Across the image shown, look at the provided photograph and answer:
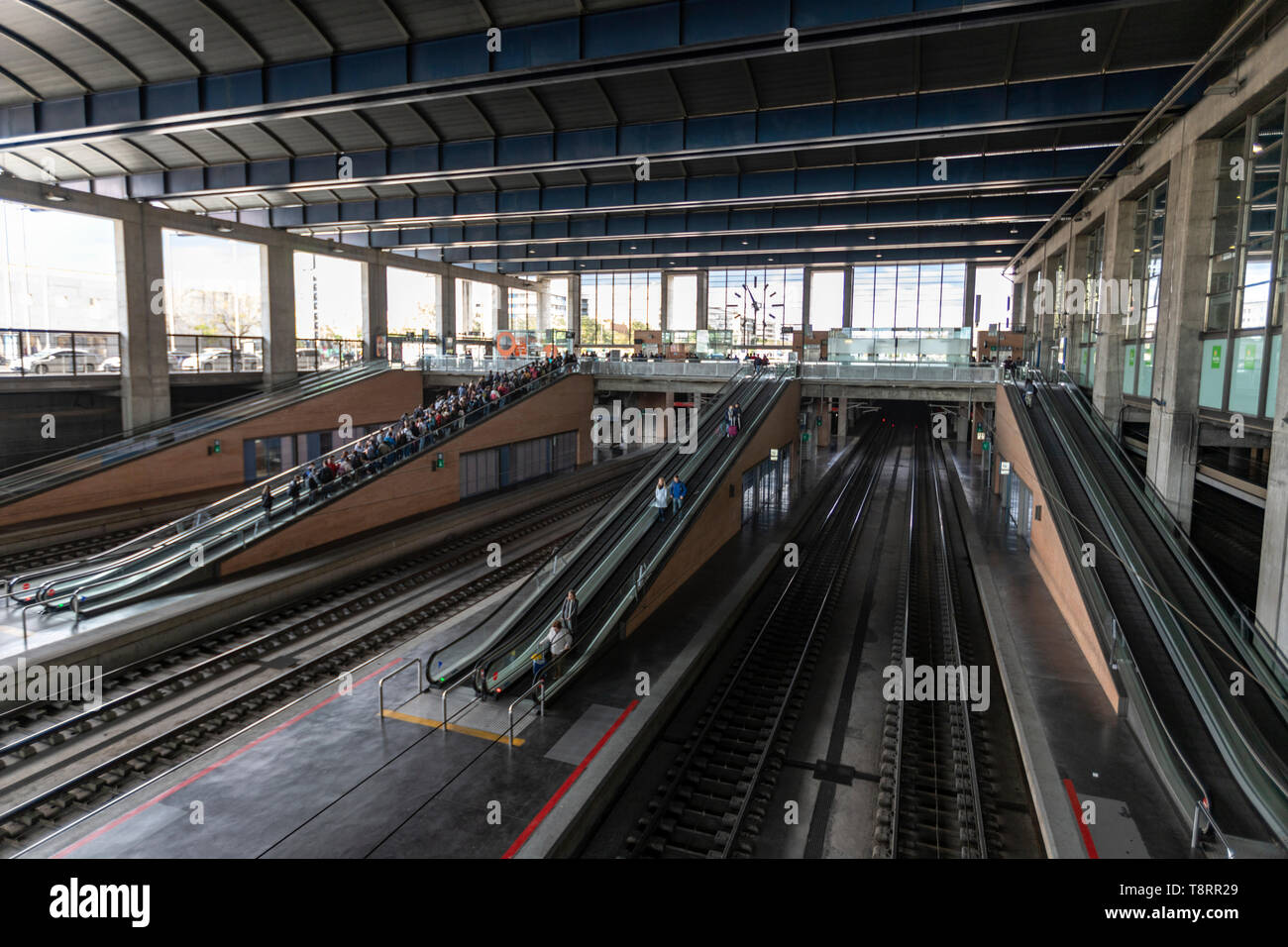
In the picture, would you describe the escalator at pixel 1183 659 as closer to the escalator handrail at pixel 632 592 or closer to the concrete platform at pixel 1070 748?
the concrete platform at pixel 1070 748

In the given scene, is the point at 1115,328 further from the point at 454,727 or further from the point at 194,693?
the point at 194,693

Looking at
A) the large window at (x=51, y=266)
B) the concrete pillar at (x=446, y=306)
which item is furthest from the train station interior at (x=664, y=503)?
the concrete pillar at (x=446, y=306)

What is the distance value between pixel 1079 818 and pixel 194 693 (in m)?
12.8

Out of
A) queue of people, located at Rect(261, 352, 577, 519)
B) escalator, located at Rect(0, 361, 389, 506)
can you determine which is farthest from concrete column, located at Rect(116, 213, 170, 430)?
queue of people, located at Rect(261, 352, 577, 519)

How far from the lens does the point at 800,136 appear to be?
1698cm

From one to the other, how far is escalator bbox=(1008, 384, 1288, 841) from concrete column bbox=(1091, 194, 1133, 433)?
439 centimetres

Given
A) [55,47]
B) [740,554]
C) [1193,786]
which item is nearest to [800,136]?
[740,554]

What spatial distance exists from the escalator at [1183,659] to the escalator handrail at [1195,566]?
0.10 metres

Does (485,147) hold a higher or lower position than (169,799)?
higher

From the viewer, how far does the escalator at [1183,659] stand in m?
7.80

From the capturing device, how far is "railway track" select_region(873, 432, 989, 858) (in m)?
8.70

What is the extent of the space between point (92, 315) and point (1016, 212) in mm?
46059

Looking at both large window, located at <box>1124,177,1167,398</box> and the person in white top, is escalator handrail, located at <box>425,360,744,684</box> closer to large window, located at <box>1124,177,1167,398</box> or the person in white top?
the person in white top
